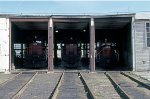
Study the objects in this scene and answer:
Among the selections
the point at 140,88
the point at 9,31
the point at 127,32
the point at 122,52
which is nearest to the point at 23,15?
the point at 9,31

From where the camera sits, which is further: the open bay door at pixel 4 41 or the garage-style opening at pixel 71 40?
the garage-style opening at pixel 71 40

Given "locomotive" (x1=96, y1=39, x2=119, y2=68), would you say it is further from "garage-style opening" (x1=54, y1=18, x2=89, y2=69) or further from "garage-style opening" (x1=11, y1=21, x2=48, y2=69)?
"garage-style opening" (x1=11, y1=21, x2=48, y2=69)

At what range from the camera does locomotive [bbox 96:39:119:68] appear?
1344 inches

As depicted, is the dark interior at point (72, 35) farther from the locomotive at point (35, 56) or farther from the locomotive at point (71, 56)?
the locomotive at point (71, 56)

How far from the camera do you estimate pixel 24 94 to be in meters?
16.1

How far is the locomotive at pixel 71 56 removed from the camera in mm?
34656

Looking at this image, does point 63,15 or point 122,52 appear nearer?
point 63,15

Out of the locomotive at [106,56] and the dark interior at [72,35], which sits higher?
the dark interior at [72,35]

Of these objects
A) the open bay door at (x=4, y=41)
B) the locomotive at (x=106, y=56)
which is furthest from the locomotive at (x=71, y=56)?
the open bay door at (x=4, y=41)

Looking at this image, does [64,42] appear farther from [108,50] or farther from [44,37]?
[108,50]

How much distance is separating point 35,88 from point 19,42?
22794 millimetres

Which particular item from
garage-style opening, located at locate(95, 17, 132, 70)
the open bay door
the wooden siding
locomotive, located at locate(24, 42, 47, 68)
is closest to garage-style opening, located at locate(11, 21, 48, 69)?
locomotive, located at locate(24, 42, 47, 68)

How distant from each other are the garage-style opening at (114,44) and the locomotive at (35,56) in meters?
5.27

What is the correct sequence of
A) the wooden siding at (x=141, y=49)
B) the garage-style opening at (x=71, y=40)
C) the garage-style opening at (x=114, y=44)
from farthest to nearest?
1. the garage-style opening at (x=71, y=40)
2. the garage-style opening at (x=114, y=44)
3. the wooden siding at (x=141, y=49)
